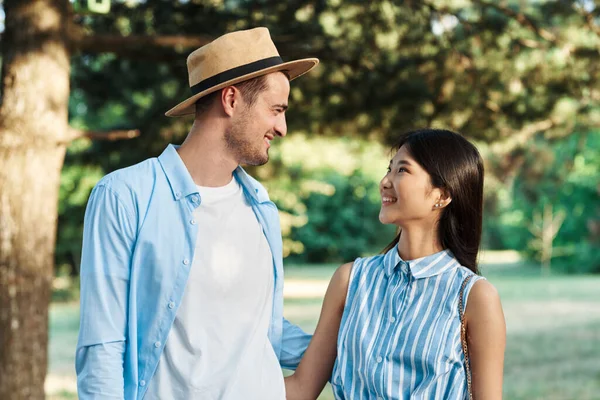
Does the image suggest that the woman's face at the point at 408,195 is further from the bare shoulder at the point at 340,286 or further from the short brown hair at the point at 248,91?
the short brown hair at the point at 248,91

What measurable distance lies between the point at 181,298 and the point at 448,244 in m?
0.75

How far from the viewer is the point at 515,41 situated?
7395mm

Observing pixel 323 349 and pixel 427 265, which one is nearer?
pixel 427 265

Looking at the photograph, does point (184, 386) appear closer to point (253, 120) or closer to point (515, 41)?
point (253, 120)

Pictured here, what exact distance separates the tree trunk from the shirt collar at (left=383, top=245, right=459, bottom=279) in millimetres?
3550

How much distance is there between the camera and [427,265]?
7.69 ft

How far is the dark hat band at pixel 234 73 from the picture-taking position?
236 centimetres

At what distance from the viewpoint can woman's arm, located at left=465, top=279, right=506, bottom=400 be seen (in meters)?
2.17

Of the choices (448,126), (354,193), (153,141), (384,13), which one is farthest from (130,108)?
(354,193)

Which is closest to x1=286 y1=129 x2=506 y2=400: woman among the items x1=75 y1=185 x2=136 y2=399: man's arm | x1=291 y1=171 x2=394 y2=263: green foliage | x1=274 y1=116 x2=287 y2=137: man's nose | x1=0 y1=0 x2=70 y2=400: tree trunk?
x1=274 y1=116 x2=287 y2=137: man's nose

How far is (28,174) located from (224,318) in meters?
3.45

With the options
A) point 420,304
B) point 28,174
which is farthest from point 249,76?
point 28,174

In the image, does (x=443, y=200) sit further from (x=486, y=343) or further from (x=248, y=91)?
(x=248, y=91)

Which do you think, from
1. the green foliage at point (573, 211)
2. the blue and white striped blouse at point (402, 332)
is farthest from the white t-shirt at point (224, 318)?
the green foliage at point (573, 211)
